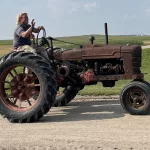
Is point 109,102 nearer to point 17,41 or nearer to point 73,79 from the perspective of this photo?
point 73,79

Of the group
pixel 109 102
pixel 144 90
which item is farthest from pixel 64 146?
pixel 109 102

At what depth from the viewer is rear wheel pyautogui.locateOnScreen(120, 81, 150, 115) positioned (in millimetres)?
7864

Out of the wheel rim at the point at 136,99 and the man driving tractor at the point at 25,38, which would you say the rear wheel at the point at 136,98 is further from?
the man driving tractor at the point at 25,38

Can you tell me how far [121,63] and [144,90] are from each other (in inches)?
35.0

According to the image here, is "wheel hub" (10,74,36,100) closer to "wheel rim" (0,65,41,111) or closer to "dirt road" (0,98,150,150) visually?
"wheel rim" (0,65,41,111)

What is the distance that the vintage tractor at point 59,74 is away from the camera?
7852 mm

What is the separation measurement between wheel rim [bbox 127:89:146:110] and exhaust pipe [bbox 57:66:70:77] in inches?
55.5

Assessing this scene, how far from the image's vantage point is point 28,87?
8.30 meters

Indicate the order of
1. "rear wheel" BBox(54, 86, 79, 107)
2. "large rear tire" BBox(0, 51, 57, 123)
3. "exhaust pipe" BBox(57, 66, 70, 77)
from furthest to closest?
"rear wheel" BBox(54, 86, 79, 107) → "exhaust pipe" BBox(57, 66, 70, 77) → "large rear tire" BBox(0, 51, 57, 123)

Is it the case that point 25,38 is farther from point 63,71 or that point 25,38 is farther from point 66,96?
point 66,96

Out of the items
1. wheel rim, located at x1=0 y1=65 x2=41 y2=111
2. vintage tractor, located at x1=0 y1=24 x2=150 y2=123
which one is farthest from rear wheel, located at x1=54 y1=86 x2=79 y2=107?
wheel rim, located at x1=0 y1=65 x2=41 y2=111

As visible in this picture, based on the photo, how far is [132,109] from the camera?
26.0 ft

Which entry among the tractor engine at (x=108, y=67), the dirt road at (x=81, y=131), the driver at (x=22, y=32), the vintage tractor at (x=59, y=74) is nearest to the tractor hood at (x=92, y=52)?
the vintage tractor at (x=59, y=74)

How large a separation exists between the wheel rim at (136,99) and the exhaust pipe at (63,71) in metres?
1.41
